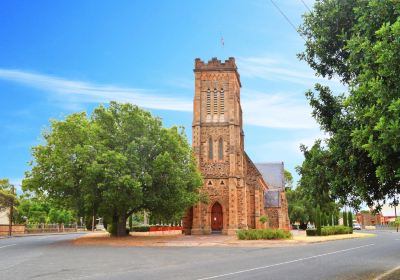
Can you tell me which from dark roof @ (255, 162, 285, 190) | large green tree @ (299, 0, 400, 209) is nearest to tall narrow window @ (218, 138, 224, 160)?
dark roof @ (255, 162, 285, 190)

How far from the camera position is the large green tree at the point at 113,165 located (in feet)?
109

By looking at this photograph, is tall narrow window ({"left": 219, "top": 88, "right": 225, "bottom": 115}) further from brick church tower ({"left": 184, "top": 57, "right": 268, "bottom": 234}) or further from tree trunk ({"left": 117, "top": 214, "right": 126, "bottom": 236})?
tree trunk ({"left": 117, "top": 214, "right": 126, "bottom": 236})

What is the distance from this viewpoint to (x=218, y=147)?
161 feet

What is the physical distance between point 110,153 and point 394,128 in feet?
92.6

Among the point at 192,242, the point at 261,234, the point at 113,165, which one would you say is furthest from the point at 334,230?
the point at 113,165

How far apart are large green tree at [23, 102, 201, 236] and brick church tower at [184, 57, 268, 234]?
7739 millimetres

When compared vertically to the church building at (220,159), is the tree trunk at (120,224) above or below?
below

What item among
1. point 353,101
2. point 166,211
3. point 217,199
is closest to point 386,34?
point 353,101

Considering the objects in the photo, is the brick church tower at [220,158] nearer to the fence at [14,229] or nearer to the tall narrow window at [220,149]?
the tall narrow window at [220,149]

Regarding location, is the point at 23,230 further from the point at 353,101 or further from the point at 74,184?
the point at 353,101

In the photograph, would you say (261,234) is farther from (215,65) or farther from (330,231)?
(215,65)

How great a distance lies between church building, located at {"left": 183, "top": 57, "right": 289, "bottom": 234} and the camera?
47.4 meters

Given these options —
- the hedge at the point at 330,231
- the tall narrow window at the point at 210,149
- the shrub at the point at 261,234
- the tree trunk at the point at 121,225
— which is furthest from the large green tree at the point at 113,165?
the hedge at the point at 330,231

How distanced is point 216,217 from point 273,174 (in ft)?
98.4
